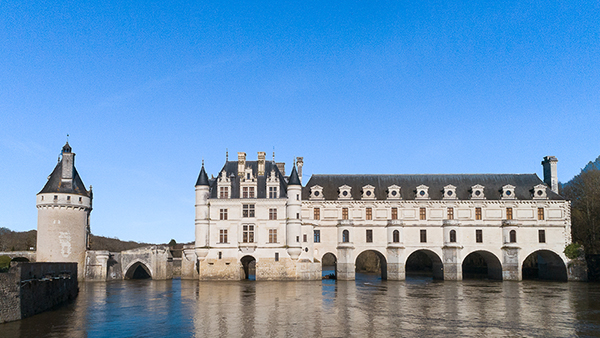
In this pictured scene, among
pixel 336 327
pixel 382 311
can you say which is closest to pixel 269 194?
pixel 382 311

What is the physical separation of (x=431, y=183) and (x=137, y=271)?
3898cm

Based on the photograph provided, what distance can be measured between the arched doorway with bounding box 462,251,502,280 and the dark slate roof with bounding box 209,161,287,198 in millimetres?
23872

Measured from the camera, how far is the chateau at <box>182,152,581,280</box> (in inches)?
1966

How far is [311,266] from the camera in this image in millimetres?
50469

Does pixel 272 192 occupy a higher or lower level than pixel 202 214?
higher

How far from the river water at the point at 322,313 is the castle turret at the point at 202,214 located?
812 centimetres

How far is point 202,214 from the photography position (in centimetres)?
5069

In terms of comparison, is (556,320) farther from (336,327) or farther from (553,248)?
(553,248)

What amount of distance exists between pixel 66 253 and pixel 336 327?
3761cm

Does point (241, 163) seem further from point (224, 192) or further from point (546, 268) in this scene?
point (546, 268)

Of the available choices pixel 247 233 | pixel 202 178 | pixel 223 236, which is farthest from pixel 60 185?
pixel 247 233

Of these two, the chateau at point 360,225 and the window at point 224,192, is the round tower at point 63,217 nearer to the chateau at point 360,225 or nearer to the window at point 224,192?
the chateau at point 360,225

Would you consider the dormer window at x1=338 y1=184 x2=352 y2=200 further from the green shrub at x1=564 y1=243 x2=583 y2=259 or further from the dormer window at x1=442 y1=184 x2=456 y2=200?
the green shrub at x1=564 y1=243 x2=583 y2=259

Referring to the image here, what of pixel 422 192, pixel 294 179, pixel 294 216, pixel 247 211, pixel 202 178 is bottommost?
pixel 294 216
